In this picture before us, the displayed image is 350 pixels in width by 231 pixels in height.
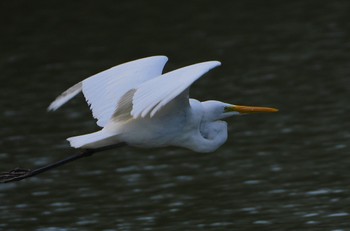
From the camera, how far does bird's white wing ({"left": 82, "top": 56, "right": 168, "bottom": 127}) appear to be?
351 inches

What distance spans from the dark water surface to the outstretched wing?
1.31m

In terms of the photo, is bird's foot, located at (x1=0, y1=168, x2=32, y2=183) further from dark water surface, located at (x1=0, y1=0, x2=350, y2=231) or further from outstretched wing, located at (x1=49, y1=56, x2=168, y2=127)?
dark water surface, located at (x1=0, y1=0, x2=350, y2=231)

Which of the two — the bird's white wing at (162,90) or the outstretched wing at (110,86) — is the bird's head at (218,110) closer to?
the outstretched wing at (110,86)

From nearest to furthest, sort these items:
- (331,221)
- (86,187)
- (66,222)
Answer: (331,221) → (66,222) → (86,187)

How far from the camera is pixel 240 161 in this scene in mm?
11477

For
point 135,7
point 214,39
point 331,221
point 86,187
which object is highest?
point 135,7

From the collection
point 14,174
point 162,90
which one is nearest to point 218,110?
point 162,90

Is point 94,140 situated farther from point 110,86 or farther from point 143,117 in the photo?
point 110,86

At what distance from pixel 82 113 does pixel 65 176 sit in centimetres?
252

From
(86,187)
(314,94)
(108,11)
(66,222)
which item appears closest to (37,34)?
(108,11)

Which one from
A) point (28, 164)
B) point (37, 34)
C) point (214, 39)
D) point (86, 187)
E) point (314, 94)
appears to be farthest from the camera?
point (37, 34)

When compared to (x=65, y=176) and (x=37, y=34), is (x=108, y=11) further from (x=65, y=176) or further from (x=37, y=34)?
(x=65, y=176)

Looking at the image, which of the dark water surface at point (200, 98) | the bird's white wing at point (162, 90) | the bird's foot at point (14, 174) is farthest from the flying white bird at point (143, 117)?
the dark water surface at point (200, 98)

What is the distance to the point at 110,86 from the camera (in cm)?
910
